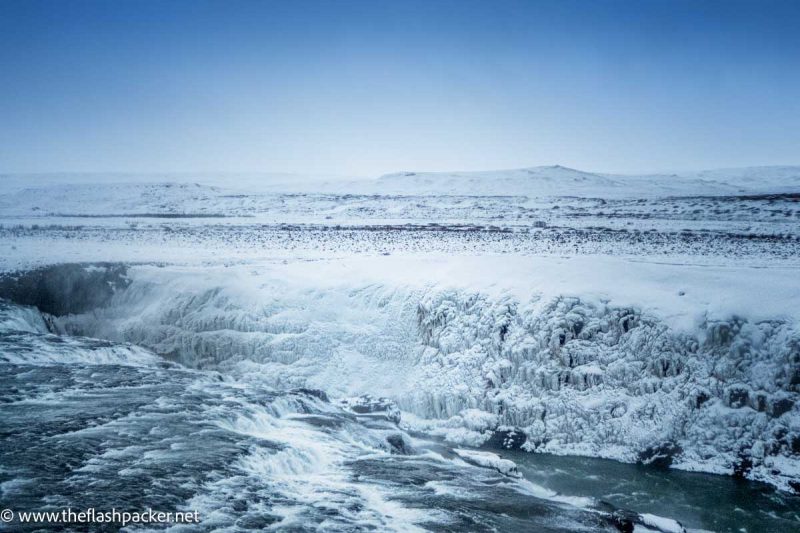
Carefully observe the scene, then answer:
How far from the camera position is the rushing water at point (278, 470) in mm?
9938

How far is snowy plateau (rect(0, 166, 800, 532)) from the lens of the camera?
1182 centimetres

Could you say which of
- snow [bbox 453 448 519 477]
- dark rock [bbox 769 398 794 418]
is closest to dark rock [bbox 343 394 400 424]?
snow [bbox 453 448 519 477]

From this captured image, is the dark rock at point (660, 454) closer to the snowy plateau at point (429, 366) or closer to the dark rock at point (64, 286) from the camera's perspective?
the snowy plateau at point (429, 366)

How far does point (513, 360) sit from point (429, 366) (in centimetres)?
301

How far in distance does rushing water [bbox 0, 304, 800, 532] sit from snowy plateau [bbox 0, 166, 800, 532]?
75mm

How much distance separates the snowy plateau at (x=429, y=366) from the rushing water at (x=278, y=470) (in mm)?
75

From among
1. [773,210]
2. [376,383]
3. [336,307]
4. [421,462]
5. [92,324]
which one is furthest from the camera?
[773,210]

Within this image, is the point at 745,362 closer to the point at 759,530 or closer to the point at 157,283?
the point at 759,530

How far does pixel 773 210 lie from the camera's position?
1903 inches

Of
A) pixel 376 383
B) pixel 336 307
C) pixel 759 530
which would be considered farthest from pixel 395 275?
pixel 759 530

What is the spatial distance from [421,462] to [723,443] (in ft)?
26.5

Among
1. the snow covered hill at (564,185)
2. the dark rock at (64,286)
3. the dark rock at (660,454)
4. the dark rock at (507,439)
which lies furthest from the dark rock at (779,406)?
the snow covered hill at (564,185)

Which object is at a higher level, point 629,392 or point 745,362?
point 745,362

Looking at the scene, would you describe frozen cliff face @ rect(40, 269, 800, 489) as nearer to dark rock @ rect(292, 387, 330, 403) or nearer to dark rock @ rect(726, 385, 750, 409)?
dark rock @ rect(726, 385, 750, 409)
